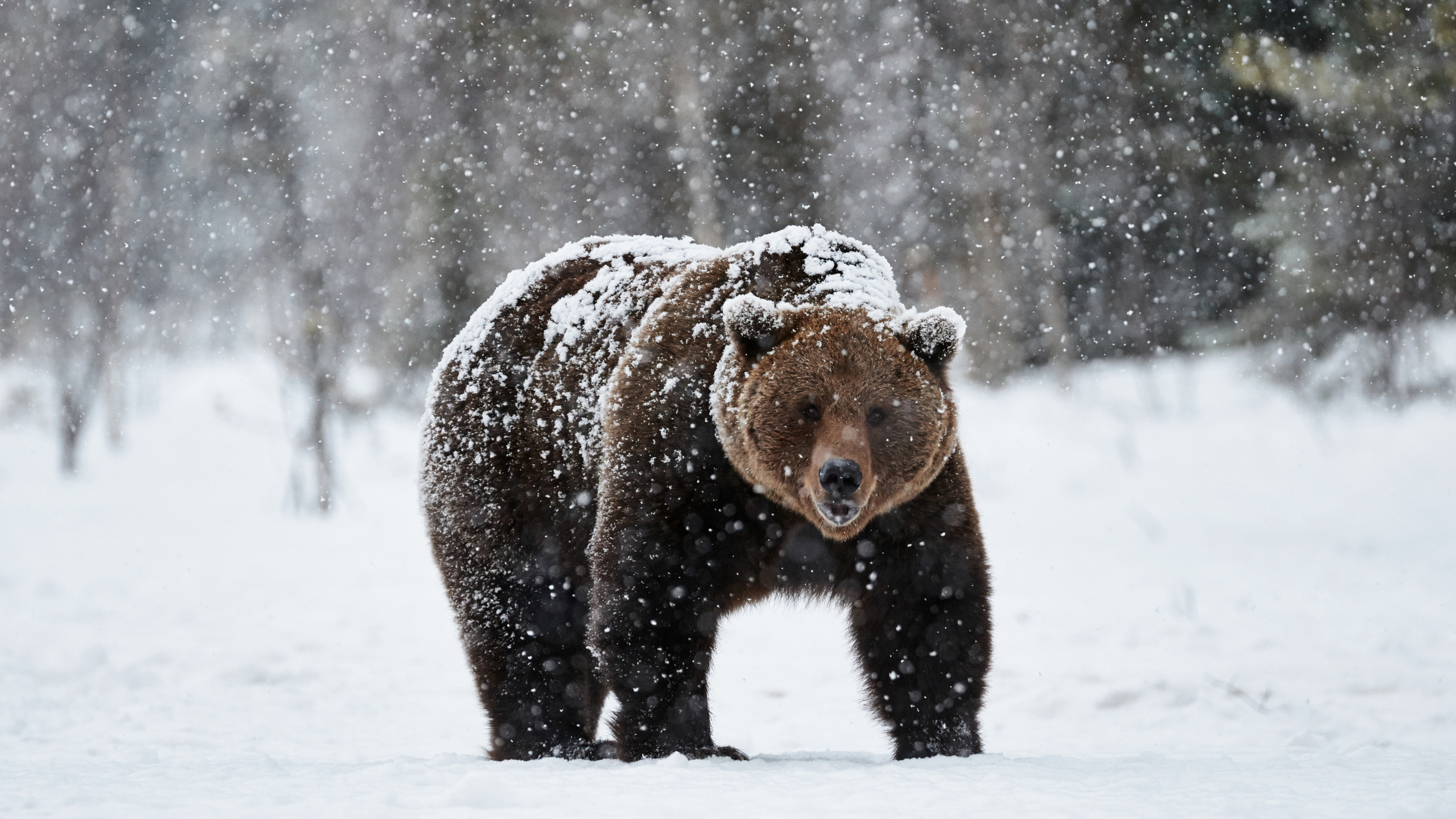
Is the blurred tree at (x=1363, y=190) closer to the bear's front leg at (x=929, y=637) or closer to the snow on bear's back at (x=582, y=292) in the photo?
the snow on bear's back at (x=582, y=292)

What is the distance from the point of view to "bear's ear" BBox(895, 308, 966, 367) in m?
3.61

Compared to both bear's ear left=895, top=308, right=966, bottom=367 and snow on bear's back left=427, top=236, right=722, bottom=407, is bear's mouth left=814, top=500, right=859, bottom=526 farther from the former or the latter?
snow on bear's back left=427, top=236, right=722, bottom=407

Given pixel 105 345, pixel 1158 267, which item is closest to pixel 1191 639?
pixel 1158 267

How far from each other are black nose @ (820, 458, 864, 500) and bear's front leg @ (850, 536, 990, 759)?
0.51m

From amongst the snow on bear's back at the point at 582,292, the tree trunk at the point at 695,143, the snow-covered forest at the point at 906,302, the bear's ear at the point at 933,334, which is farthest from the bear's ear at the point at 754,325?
the tree trunk at the point at 695,143

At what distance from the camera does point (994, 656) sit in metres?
4.83

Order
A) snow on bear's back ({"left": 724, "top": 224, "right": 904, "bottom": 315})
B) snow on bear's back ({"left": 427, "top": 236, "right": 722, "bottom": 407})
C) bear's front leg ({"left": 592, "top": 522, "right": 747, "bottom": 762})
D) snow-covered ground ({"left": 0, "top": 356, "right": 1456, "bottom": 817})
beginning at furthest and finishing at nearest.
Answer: snow on bear's back ({"left": 427, "top": 236, "right": 722, "bottom": 407}) → snow on bear's back ({"left": 724, "top": 224, "right": 904, "bottom": 315}) → bear's front leg ({"left": 592, "top": 522, "right": 747, "bottom": 762}) → snow-covered ground ({"left": 0, "top": 356, "right": 1456, "bottom": 817})

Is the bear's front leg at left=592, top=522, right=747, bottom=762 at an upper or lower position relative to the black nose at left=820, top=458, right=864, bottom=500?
lower

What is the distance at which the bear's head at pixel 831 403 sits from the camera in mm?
3490

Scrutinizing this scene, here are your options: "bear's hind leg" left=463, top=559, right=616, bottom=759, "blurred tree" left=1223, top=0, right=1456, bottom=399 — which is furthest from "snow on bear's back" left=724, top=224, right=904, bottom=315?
"blurred tree" left=1223, top=0, right=1456, bottom=399

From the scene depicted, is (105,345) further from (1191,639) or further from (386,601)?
(1191,639)

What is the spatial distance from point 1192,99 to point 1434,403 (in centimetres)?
425

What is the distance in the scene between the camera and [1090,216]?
16.5 m

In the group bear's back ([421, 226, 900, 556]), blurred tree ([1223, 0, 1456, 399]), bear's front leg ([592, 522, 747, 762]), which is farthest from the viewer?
blurred tree ([1223, 0, 1456, 399])
